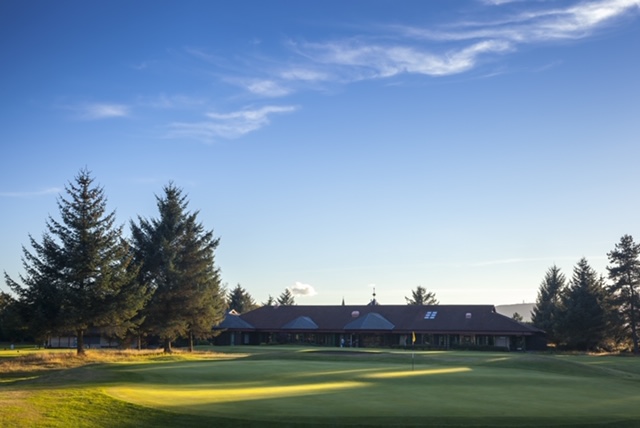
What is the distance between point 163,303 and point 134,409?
140 ft

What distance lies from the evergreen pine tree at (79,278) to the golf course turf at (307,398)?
10531 mm

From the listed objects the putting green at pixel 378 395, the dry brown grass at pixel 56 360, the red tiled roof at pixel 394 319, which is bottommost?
the dry brown grass at pixel 56 360

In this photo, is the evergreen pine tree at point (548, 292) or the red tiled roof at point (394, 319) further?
the evergreen pine tree at point (548, 292)

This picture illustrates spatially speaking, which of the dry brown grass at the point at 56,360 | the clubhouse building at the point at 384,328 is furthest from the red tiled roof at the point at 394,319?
the dry brown grass at the point at 56,360

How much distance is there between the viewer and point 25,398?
2184 centimetres

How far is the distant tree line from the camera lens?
246ft

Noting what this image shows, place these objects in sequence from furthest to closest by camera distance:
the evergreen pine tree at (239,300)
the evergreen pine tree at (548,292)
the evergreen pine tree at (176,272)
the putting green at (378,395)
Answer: the evergreen pine tree at (239,300) → the evergreen pine tree at (548,292) → the evergreen pine tree at (176,272) → the putting green at (378,395)

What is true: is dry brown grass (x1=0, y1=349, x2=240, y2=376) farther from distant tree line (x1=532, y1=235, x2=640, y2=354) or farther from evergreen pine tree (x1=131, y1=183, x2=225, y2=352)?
distant tree line (x1=532, y1=235, x2=640, y2=354)

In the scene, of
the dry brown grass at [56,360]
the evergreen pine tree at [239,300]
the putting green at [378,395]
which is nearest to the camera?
the putting green at [378,395]

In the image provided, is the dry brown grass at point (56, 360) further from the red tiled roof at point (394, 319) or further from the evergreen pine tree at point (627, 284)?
the evergreen pine tree at point (627, 284)

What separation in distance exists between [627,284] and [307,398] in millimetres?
66108

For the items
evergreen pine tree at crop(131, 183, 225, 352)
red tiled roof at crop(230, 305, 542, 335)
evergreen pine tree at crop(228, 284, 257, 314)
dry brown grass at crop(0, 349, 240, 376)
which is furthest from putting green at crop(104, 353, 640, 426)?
evergreen pine tree at crop(228, 284, 257, 314)

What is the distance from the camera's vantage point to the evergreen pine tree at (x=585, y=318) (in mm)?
74875

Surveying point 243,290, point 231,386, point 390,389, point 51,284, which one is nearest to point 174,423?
point 231,386
